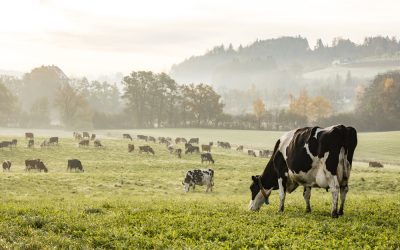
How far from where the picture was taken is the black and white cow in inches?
476

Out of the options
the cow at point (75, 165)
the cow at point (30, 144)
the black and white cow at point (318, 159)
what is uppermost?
the black and white cow at point (318, 159)

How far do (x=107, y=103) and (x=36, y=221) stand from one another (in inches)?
6211

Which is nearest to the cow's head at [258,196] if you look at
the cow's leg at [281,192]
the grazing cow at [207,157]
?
the cow's leg at [281,192]

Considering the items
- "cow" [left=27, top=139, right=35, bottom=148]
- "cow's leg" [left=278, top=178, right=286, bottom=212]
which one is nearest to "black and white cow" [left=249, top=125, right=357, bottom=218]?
"cow's leg" [left=278, top=178, right=286, bottom=212]

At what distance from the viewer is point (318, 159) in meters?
12.4

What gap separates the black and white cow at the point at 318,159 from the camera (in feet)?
39.6

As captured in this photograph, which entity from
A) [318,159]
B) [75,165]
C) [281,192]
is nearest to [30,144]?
[75,165]

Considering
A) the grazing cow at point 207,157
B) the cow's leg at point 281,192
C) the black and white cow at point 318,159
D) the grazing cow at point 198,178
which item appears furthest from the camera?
the grazing cow at point 207,157

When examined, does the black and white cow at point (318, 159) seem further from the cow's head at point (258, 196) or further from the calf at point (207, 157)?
the calf at point (207, 157)

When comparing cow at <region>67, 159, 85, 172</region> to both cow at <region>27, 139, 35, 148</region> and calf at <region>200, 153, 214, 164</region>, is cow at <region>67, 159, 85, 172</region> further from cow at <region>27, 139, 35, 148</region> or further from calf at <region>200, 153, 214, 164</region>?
cow at <region>27, 139, 35, 148</region>

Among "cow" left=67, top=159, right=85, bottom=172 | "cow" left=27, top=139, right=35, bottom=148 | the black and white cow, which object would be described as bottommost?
"cow" left=67, top=159, right=85, bottom=172

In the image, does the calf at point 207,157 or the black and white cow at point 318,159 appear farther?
the calf at point 207,157

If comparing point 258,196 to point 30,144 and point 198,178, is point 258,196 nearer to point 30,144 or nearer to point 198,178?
point 198,178

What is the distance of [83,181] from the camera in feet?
98.7
